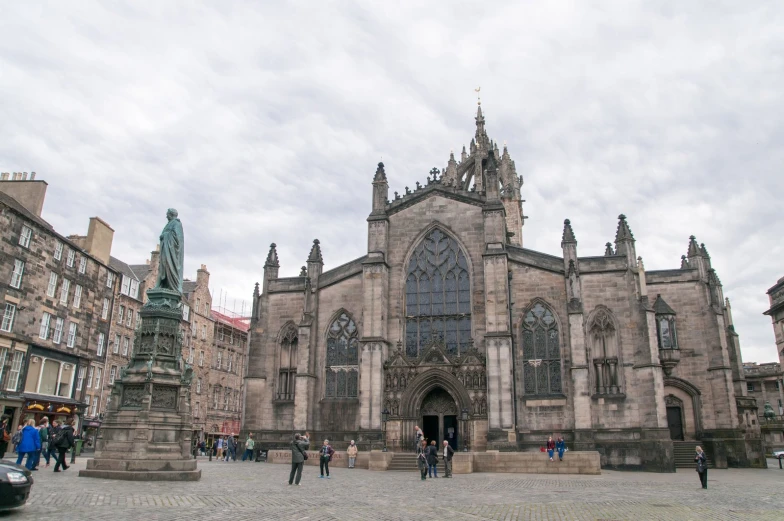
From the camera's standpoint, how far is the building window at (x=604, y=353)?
29922 millimetres

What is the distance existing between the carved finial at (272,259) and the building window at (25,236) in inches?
523

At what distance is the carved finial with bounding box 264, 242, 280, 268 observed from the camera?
36.7 meters

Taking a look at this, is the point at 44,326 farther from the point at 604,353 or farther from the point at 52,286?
the point at 604,353

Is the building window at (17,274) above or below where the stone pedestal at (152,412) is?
above

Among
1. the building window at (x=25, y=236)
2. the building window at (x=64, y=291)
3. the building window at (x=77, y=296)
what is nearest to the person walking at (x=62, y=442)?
the building window at (x=25, y=236)

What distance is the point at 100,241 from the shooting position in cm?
4312

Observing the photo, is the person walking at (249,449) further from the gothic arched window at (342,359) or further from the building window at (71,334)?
the building window at (71,334)

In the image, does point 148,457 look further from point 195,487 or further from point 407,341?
point 407,341

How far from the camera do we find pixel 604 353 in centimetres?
3045

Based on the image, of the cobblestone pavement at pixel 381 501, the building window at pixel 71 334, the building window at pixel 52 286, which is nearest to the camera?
the cobblestone pavement at pixel 381 501

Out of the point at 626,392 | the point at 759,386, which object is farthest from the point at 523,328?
the point at 759,386

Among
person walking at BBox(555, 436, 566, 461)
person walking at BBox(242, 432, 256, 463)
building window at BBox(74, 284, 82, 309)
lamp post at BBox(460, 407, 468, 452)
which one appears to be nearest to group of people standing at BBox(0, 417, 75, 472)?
person walking at BBox(242, 432, 256, 463)

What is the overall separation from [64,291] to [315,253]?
16236mm

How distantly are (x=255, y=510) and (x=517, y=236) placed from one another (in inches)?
1878
